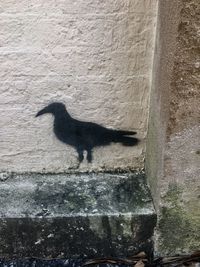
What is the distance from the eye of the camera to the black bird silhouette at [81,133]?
6.82 feet

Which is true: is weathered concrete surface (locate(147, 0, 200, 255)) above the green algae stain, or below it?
above

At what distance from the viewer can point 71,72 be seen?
1.99m

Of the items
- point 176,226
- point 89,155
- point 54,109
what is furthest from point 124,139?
point 176,226

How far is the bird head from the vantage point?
2.06m

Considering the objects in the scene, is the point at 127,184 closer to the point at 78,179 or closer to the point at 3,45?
the point at 78,179

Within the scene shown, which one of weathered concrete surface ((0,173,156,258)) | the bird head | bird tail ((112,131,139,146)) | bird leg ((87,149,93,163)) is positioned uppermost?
the bird head

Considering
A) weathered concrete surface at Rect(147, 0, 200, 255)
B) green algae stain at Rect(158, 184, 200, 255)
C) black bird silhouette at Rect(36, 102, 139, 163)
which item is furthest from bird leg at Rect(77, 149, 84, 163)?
green algae stain at Rect(158, 184, 200, 255)

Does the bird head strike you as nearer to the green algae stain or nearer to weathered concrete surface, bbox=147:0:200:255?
weathered concrete surface, bbox=147:0:200:255

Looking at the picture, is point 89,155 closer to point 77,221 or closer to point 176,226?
point 77,221

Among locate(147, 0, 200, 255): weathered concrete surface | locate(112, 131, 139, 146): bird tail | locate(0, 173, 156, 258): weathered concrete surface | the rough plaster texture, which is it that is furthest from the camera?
locate(112, 131, 139, 146): bird tail

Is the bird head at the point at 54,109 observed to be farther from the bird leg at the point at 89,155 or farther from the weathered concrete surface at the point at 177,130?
the weathered concrete surface at the point at 177,130

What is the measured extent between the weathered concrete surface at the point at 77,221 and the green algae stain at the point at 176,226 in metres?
0.06

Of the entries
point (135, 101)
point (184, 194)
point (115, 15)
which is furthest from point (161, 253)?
point (115, 15)

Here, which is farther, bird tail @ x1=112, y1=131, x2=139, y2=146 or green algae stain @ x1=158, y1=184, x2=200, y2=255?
bird tail @ x1=112, y1=131, x2=139, y2=146
